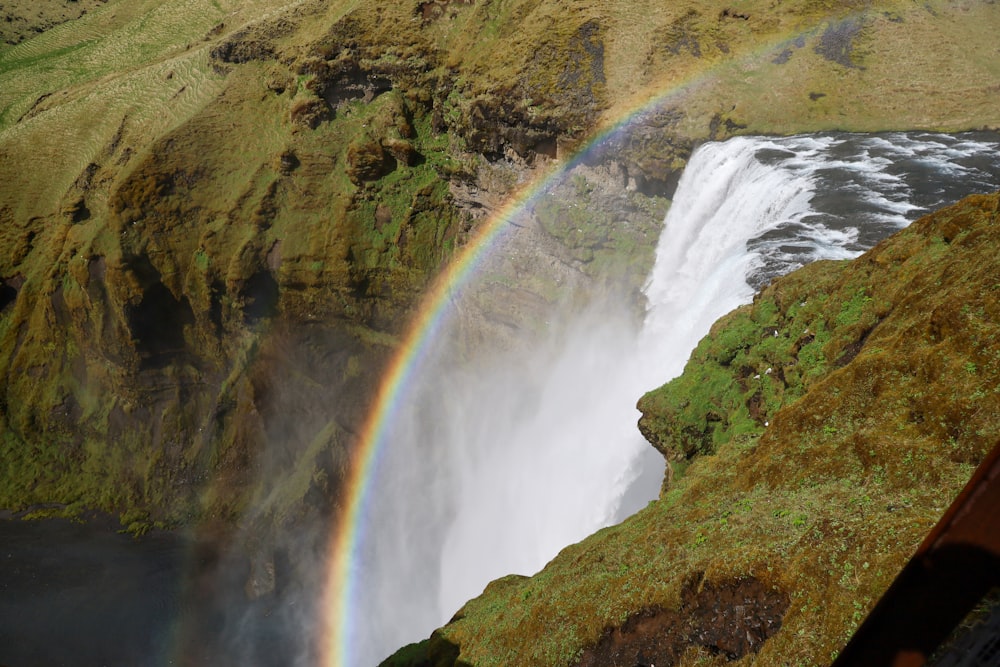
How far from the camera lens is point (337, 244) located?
34562mm

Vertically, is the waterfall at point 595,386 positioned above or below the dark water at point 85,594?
above

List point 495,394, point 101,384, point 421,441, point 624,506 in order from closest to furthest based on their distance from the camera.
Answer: point 624,506 < point 495,394 < point 421,441 < point 101,384

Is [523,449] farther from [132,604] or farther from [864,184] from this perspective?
[132,604]

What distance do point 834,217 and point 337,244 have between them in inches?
1017

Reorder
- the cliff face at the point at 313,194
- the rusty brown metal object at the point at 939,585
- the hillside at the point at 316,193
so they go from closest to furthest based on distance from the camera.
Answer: the rusty brown metal object at the point at 939,585
the hillside at the point at 316,193
the cliff face at the point at 313,194

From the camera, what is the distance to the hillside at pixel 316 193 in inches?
1110

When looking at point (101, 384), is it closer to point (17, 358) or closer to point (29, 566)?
point (17, 358)

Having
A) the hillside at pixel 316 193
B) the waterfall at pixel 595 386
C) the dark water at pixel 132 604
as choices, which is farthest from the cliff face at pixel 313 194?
the waterfall at pixel 595 386

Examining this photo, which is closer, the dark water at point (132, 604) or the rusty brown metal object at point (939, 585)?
the rusty brown metal object at point (939, 585)

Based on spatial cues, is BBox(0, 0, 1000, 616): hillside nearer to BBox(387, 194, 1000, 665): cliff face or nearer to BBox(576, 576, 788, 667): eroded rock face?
BBox(387, 194, 1000, 665): cliff face

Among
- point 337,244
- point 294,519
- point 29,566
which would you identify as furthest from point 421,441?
point 29,566

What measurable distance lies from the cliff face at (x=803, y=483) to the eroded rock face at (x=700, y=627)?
0.07ft

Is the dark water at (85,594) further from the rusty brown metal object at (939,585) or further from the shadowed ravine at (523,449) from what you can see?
the rusty brown metal object at (939,585)

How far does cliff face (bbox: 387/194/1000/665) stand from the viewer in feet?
19.9
